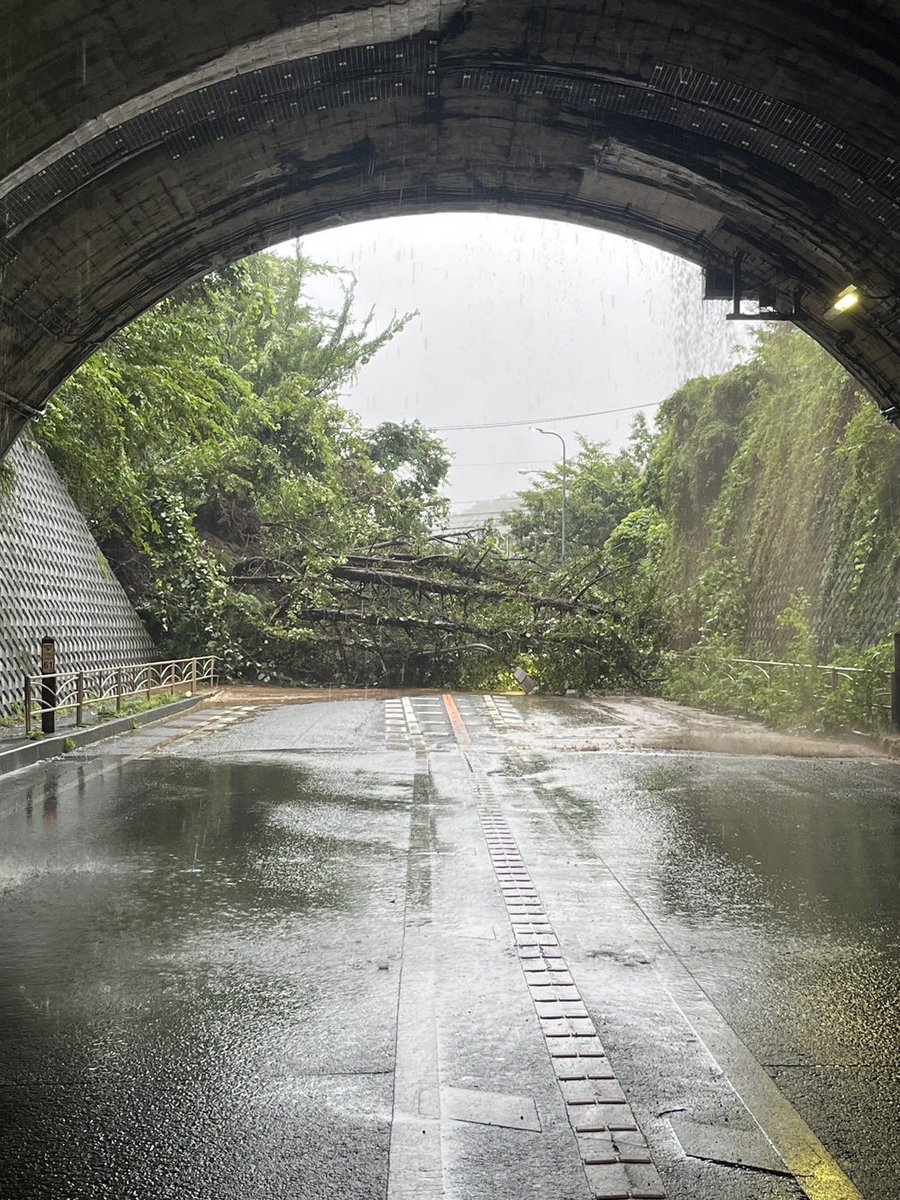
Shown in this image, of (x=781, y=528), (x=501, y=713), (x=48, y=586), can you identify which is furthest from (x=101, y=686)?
(x=781, y=528)

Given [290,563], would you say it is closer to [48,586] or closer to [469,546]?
[469,546]

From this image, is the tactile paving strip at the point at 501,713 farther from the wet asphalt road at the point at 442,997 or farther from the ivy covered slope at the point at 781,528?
the wet asphalt road at the point at 442,997

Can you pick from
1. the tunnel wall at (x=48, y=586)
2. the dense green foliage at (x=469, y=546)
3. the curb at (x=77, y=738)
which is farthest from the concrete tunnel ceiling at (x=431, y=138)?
the tunnel wall at (x=48, y=586)

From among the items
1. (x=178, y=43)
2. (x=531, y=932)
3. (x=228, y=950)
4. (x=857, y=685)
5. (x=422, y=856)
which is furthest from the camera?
(x=857, y=685)

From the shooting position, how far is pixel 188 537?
1080 inches

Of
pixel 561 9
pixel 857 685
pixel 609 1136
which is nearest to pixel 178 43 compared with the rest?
pixel 561 9

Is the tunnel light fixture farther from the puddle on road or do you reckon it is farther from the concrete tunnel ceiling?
the puddle on road

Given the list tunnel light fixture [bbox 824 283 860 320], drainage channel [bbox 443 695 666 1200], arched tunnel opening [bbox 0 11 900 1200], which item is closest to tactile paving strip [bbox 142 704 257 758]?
arched tunnel opening [bbox 0 11 900 1200]

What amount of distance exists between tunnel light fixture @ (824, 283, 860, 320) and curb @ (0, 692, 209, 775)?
431 inches

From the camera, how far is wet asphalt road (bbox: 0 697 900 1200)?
10.4 feet

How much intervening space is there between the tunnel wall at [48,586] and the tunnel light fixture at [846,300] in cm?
1294

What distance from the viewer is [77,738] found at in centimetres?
1493

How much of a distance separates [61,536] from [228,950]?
17945 millimetres

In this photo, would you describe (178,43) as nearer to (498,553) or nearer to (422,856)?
(422,856)
